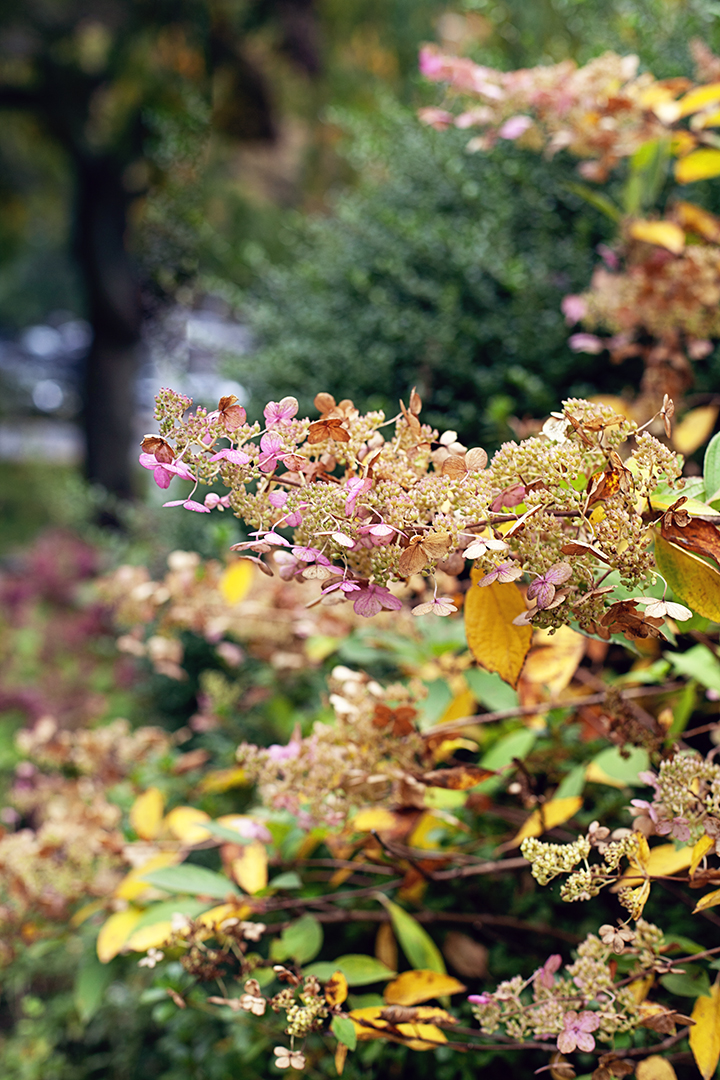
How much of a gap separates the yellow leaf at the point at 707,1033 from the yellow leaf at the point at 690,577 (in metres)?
0.34

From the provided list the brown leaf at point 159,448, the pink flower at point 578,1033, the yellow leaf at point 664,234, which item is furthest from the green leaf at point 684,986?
the yellow leaf at point 664,234

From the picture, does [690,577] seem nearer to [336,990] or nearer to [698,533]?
[698,533]

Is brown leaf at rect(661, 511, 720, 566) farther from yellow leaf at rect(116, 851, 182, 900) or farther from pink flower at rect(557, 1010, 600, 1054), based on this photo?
yellow leaf at rect(116, 851, 182, 900)

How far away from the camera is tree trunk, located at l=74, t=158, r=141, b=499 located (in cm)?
504

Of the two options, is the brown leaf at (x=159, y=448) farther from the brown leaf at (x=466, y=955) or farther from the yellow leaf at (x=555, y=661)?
the brown leaf at (x=466, y=955)

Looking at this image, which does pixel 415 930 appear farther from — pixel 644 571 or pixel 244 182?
pixel 244 182

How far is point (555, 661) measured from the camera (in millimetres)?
875

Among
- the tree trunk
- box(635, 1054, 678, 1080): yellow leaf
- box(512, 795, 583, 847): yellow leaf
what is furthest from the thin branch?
the tree trunk

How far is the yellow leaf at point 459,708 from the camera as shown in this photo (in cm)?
95

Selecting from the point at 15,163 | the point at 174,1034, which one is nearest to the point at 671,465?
the point at 174,1034

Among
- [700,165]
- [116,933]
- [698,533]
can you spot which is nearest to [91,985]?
[116,933]

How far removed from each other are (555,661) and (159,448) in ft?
1.85

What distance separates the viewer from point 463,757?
1130 millimetres

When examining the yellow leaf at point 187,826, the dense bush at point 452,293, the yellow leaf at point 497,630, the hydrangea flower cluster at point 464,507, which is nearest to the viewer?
the hydrangea flower cluster at point 464,507
